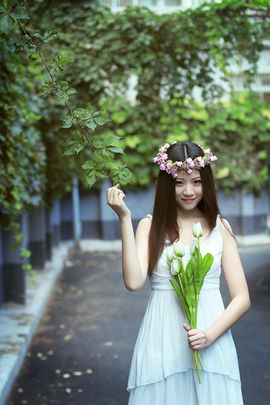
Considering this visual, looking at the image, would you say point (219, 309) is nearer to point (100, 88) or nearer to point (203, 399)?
point (203, 399)

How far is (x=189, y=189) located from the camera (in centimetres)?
224

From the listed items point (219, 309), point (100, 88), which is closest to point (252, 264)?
point (100, 88)

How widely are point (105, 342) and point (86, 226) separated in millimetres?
7697

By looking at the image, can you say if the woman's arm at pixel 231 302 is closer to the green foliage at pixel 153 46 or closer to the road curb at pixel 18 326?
the road curb at pixel 18 326

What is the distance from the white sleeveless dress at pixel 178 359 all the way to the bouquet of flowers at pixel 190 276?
0.35 ft

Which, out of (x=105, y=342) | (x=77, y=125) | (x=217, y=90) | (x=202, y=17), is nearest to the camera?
(x=77, y=125)

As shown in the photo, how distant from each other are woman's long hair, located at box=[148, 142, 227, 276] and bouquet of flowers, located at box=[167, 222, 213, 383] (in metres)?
0.17

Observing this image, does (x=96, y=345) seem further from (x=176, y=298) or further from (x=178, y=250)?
(x=178, y=250)

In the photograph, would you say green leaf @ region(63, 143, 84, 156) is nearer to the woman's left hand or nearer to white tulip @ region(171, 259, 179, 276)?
white tulip @ region(171, 259, 179, 276)

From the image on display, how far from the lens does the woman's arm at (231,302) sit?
2.02 m

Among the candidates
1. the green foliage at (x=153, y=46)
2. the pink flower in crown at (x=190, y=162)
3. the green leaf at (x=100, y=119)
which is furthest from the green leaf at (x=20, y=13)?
the green foliage at (x=153, y=46)

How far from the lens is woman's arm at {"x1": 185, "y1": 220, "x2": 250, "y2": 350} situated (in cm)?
202

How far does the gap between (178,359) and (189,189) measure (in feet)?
2.60

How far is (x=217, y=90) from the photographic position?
6.02 meters
